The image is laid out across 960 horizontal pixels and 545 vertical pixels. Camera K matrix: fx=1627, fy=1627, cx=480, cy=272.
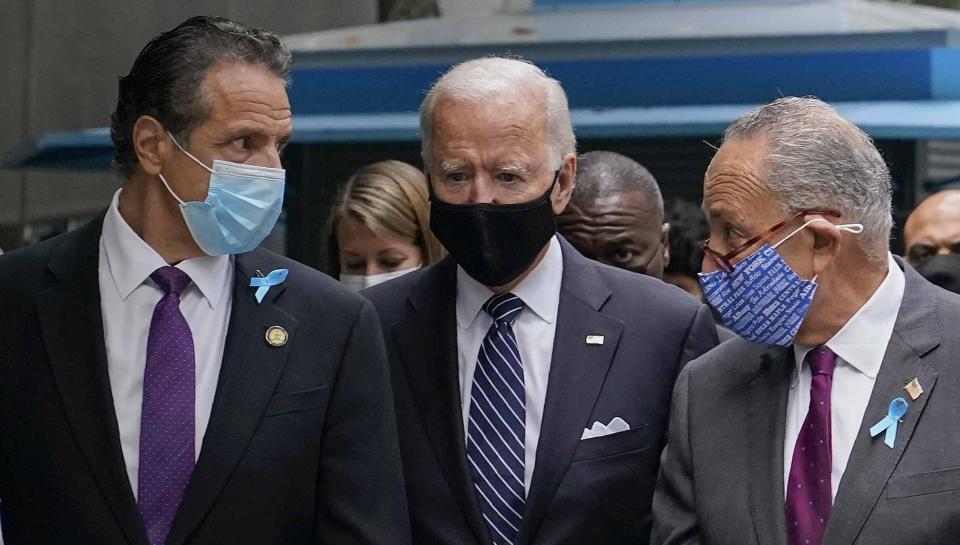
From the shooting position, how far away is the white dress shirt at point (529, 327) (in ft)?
12.9

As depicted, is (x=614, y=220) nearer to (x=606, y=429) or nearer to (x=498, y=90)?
(x=498, y=90)

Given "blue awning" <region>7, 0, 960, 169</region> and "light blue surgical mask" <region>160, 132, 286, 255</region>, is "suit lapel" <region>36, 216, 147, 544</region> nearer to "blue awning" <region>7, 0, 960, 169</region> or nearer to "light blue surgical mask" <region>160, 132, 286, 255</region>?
"light blue surgical mask" <region>160, 132, 286, 255</region>

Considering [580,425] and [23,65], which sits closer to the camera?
[580,425]

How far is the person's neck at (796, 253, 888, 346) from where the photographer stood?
137 inches

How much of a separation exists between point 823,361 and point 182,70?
5.05 feet

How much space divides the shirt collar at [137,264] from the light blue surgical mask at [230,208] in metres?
0.05

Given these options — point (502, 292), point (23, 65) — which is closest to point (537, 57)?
point (23, 65)

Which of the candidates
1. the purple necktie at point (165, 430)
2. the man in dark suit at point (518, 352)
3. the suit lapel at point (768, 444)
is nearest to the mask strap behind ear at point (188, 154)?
the purple necktie at point (165, 430)

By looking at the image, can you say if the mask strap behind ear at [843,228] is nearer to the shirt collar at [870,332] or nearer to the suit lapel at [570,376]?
the shirt collar at [870,332]

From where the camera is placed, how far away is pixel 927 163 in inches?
356

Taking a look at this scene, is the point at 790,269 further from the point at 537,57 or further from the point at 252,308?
the point at 537,57

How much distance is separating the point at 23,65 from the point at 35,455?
4.26 metres

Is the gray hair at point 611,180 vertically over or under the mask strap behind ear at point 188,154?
under

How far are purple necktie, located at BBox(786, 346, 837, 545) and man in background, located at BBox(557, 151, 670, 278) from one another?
1.49 meters
